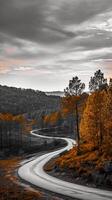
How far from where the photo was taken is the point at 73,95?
235ft

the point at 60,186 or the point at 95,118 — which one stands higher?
the point at 95,118

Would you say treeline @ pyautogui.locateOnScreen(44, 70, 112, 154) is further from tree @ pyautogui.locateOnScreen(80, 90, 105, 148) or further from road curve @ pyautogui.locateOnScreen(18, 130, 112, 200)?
road curve @ pyautogui.locateOnScreen(18, 130, 112, 200)

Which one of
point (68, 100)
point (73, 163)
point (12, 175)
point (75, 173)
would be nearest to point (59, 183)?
point (75, 173)

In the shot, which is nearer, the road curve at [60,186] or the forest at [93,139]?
the road curve at [60,186]

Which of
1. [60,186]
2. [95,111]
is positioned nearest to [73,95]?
[95,111]

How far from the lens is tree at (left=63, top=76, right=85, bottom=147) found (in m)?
70.6

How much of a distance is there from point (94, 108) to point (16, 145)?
75151mm

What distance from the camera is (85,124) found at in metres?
66.4

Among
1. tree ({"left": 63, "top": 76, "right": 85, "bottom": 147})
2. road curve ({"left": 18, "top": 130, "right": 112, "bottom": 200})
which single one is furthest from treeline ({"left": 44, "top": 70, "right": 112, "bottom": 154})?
road curve ({"left": 18, "top": 130, "right": 112, "bottom": 200})

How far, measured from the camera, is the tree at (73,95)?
70.6 meters

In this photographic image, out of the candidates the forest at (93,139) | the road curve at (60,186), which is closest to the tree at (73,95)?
the forest at (93,139)

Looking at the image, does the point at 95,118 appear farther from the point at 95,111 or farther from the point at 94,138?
the point at 94,138

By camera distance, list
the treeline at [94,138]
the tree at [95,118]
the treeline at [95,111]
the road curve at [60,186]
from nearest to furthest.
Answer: the road curve at [60,186], the treeline at [94,138], the treeline at [95,111], the tree at [95,118]

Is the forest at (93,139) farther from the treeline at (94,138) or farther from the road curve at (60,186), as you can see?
the road curve at (60,186)
